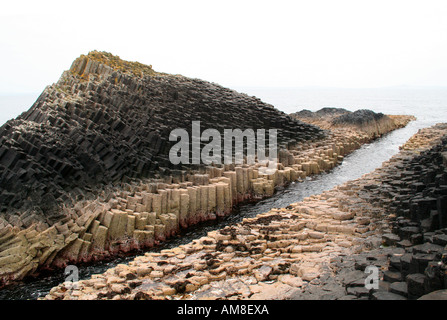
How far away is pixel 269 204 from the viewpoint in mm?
16953

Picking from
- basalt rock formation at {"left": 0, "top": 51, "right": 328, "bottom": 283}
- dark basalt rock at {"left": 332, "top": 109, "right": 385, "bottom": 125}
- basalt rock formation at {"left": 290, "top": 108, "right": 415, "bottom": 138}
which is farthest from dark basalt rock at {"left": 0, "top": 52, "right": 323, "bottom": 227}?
dark basalt rock at {"left": 332, "top": 109, "right": 385, "bottom": 125}

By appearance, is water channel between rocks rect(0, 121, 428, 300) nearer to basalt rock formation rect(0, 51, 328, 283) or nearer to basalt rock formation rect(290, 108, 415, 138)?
basalt rock formation rect(0, 51, 328, 283)

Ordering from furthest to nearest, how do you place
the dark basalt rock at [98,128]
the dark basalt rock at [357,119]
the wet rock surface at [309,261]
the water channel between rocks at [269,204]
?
the dark basalt rock at [357,119]
the dark basalt rock at [98,128]
the water channel between rocks at [269,204]
the wet rock surface at [309,261]

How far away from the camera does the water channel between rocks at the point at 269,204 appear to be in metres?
10.6

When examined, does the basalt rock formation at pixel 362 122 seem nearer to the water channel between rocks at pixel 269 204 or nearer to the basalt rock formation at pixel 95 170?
the water channel between rocks at pixel 269 204

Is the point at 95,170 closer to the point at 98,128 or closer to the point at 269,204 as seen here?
the point at 98,128

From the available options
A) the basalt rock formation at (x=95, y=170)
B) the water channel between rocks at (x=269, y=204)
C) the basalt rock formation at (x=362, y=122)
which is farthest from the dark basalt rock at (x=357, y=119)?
the basalt rock formation at (x=95, y=170)

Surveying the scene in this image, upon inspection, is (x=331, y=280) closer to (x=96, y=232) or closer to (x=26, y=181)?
(x=96, y=232)

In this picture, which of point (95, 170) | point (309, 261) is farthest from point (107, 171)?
point (309, 261)

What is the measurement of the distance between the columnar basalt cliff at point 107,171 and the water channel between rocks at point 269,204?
0.41 meters

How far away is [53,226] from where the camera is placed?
12.0 metres

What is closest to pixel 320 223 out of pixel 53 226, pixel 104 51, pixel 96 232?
pixel 96 232

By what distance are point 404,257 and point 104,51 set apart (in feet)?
67.2

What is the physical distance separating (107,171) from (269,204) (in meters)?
6.85
